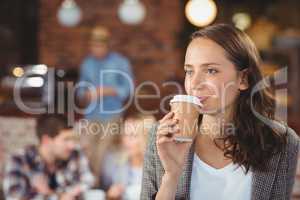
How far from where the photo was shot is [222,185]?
147 cm

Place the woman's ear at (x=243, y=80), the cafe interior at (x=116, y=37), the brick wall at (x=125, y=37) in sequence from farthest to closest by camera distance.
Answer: the brick wall at (x=125, y=37) < the cafe interior at (x=116, y=37) < the woman's ear at (x=243, y=80)

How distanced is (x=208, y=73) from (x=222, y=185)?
0.28m

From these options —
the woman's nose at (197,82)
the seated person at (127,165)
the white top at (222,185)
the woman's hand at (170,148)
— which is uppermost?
the woman's nose at (197,82)

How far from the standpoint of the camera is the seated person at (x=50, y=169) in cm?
376

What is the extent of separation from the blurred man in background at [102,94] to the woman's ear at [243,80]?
2969 millimetres

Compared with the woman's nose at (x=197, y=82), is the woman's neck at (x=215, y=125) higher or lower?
lower

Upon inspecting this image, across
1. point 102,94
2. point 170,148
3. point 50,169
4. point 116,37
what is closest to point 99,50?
point 102,94

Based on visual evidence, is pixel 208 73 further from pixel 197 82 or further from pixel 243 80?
pixel 243 80

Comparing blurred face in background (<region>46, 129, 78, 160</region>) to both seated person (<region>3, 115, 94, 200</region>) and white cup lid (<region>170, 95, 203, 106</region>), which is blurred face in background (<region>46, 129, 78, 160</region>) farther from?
white cup lid (<region>170, 95, 203, 106</region>)

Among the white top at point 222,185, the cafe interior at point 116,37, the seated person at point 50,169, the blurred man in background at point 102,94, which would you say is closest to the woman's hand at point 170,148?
the white top at point 222,185

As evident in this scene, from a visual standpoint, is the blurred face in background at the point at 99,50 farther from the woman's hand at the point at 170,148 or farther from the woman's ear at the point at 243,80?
the woman's hand at the point at 170,148

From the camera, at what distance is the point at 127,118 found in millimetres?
4738

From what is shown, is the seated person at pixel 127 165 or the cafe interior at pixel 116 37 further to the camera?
the cafe interior at pixel 116 37

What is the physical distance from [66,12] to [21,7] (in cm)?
120
